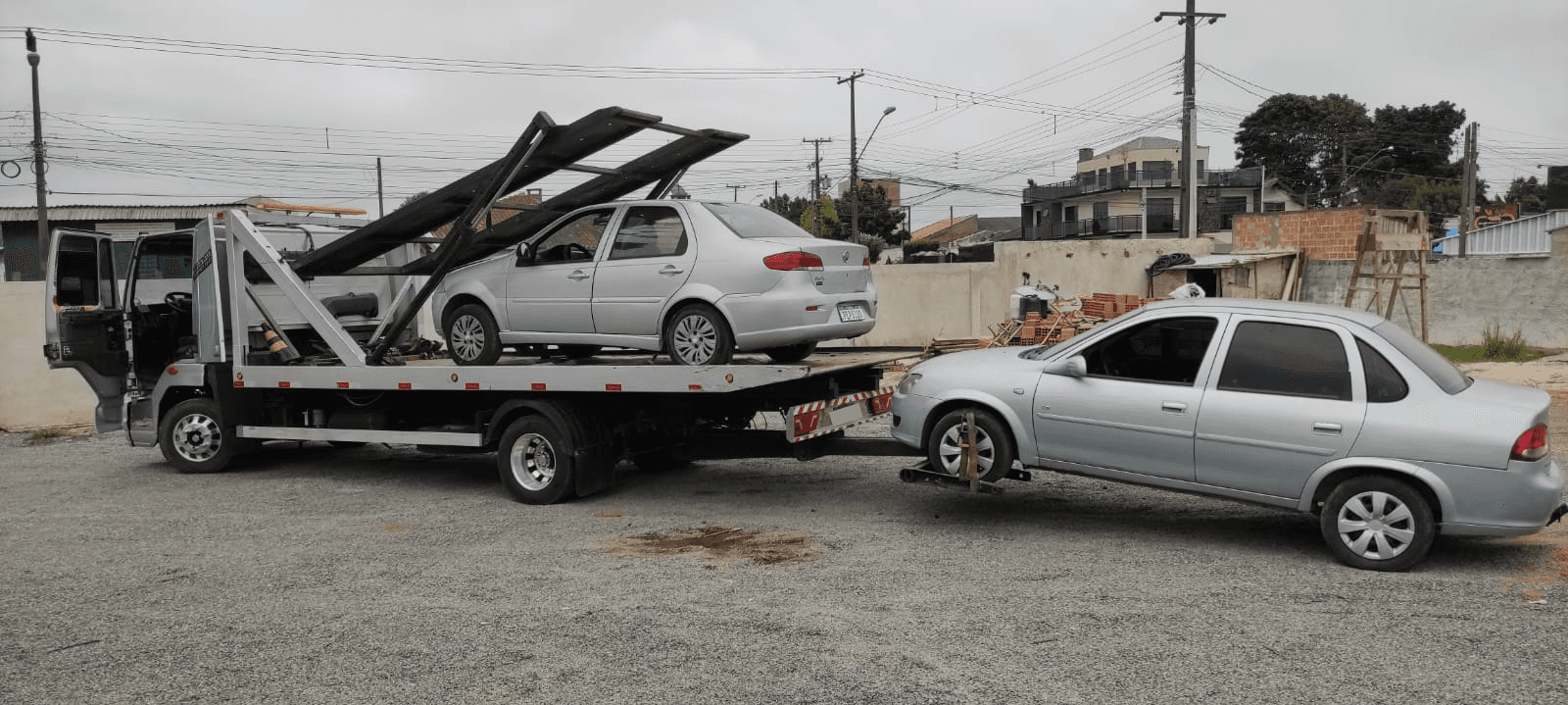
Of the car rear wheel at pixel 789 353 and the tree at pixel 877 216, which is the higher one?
the tree at pixel 877 216

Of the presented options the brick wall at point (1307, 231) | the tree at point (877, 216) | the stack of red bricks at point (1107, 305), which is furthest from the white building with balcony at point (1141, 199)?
the stack of red bricks at point (1107, 305)

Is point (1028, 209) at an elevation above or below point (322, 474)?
above

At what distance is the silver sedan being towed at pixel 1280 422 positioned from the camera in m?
5.79

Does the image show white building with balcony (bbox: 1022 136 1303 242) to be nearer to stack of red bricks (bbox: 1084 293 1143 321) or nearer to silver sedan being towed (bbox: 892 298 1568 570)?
stack of red bricks (bbox: 1084 293 1143 321)

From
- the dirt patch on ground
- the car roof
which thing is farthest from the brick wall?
the dirt patch on ground

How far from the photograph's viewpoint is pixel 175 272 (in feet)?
34.3

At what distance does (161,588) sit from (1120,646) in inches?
203

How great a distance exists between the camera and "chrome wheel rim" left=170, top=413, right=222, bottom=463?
1002 centimetres

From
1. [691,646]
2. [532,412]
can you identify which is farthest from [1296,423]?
[532,412]

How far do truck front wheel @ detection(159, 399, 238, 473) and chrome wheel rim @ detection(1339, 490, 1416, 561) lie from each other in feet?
29.3

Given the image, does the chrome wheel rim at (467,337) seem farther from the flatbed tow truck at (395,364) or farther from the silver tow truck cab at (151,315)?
the silver tow truck cab at (151,315)

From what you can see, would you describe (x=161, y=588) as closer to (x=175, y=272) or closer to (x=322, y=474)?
(x=322, y=474)

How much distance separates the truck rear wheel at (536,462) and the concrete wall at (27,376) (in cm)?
903

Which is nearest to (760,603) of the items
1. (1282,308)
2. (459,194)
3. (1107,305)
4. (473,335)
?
(1282,308)
